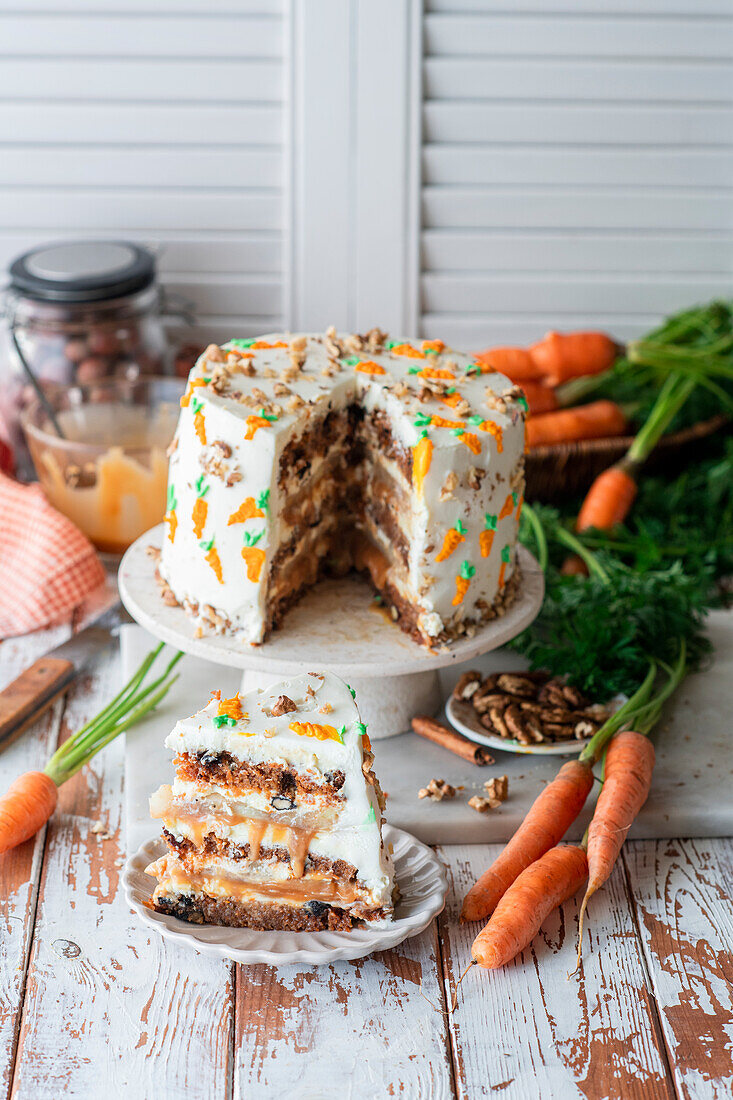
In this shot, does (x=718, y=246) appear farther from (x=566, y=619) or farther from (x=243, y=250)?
(x=566, y=619)

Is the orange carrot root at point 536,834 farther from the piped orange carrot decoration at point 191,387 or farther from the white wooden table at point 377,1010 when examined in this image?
the piped orange carrot decoration at point 191,387

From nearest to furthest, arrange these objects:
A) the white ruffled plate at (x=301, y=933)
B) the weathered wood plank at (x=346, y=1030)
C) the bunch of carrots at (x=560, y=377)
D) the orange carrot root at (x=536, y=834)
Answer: the weathered wood plank at (x=346, y=1030) < the white ruffled plate at (x=301, y=933) < the orange carrot root at (x=536, y=834) < the bunch of carrots at (x=560, y=377)

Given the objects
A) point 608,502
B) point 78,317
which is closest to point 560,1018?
point 608,502

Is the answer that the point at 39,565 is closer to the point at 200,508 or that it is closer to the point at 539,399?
the point at 200,508

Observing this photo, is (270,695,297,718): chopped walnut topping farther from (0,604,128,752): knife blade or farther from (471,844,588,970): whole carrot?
(0,604,128,752): knife blade

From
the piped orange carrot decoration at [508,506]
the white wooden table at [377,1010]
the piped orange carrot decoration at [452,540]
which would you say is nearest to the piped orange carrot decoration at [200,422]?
the piped orange carrot decoration at [452,540]

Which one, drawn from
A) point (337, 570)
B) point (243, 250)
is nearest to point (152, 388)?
point (243, 250)

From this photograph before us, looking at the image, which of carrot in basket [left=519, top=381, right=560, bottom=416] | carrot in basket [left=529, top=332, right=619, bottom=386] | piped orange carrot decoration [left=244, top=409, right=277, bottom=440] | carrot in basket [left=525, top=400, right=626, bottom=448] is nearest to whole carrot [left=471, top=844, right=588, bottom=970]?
piped orange carrot decoration [left=244, top=409, right=277, bottom=440]
